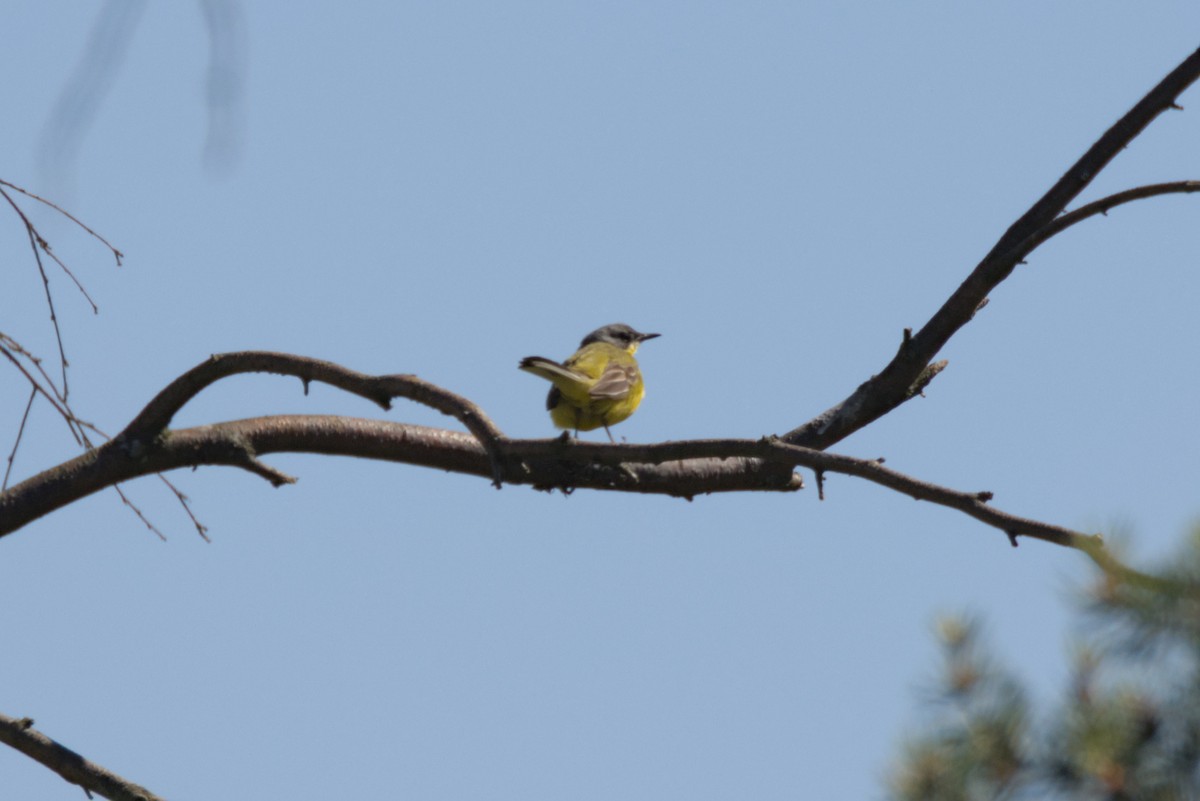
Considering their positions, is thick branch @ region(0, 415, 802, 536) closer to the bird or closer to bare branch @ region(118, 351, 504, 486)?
bare branch @ region(118, 351, 504, 486)

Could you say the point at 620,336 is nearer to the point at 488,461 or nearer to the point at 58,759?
the point at 488,461

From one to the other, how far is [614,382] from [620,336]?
2.93 meters

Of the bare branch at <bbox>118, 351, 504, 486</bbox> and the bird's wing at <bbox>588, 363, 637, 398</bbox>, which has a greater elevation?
the bird's wing at <bbox>588, 363, 637, 398</bbox>

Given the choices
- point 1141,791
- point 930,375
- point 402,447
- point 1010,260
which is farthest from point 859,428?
point 1141,791

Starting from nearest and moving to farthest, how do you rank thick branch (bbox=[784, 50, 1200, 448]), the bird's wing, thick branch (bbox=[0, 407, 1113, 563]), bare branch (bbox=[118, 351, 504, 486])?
thick branch (bbox=[0, 407, 1113, 563]), bare branch (bbox=[118, 351, 504, 486]), thick branch (bbox=[784, 50, 1200, 448]), the bird's wing

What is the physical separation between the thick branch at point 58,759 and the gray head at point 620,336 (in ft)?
24.6

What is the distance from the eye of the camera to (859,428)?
25.0ft

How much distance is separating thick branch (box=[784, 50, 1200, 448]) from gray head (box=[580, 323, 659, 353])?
5751 mm

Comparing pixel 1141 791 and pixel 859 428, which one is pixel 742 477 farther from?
pixel 1141 791

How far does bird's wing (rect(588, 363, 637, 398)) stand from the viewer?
33.6 ft

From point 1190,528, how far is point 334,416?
3.31 meters

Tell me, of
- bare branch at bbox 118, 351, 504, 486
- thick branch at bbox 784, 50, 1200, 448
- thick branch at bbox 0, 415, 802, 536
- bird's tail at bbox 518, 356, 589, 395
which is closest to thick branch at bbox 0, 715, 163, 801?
thick branch at bbox 0, 415, 802, 536

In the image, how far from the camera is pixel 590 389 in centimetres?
1013

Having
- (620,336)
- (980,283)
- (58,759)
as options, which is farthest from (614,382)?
(58,759)
